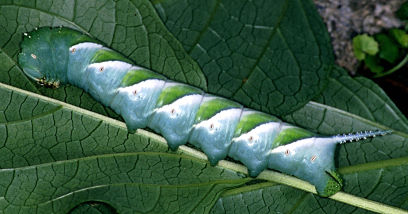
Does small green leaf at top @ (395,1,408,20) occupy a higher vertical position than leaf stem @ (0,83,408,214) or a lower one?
higher

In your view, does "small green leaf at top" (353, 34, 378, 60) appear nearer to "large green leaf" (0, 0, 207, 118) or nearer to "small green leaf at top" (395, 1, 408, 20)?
"small green leaf at top" (395, 1, 408, 20)

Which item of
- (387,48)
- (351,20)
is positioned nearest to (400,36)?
(387,48)

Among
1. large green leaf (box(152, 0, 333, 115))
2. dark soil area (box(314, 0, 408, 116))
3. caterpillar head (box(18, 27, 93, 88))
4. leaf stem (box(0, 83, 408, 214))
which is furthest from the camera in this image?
dark soil area (box(314, 0, 408, 116))

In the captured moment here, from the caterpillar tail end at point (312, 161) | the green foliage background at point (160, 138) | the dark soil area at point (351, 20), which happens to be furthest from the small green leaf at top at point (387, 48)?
the caterpillar tail end at point (312, 161)

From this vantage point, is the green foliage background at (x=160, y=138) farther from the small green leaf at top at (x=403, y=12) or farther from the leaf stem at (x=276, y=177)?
the small green leaf at top at (x=403, y=12)

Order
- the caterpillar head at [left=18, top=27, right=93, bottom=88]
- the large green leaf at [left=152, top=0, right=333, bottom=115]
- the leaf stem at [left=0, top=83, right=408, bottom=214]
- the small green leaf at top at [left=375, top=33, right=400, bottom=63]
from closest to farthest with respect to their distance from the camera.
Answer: the caterpillar head at [left=18, top=27, right=93, bottom=88]
the leaf stem at [left=0, top=83, right=408, bottom=214]
the large green leaf at [left=152, top=0, right=333, bottom=115]
the small green leaf at top at [left=375, top=33, right=400, bottom=63]

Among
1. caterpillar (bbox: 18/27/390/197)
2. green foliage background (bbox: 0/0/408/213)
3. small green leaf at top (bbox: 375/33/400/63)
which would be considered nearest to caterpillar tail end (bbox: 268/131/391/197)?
caterpillar (bbox: 18/27/390/197)
